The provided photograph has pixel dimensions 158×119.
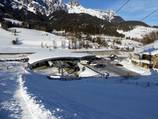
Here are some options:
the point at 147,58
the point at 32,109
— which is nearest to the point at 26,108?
the point at 32,109

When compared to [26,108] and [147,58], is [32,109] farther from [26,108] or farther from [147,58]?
[147,58]

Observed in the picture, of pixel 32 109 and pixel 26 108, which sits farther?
pixel 26 108

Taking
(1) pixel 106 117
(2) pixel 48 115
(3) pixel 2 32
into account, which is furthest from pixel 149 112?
(3) pixel 2 32

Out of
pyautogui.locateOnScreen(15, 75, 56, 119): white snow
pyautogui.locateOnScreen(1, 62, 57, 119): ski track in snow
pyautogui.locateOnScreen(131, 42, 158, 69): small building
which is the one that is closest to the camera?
pyautogui.locateOnScreen(15, 75, 56, 119): white snow

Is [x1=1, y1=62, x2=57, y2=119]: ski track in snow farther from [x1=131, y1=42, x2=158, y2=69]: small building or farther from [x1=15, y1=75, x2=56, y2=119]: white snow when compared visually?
[x1=131, y1=42, x2=158, y2=69]: small building

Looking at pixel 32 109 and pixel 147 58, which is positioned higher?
pixel 32 109

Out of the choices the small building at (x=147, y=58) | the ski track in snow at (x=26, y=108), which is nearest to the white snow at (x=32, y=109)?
the ski track in snow at (x=26, y=108)

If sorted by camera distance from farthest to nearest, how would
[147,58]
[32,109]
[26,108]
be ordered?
[147,58], [26,108], [32,109]

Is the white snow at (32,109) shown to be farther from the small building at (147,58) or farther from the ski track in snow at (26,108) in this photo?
the small building at (147,58)

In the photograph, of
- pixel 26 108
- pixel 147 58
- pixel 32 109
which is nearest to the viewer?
pixel 32 109

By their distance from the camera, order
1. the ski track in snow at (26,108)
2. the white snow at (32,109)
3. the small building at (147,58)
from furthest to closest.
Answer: the small building at (147,58) < the ski track in snow at (26,108) < the white snow at (32,109)

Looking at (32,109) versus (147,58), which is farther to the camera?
(147,58)

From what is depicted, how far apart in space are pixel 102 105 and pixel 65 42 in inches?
6169

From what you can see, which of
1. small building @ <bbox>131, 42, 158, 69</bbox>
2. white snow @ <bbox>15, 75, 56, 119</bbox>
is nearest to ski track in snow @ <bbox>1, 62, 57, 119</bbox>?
white snow @ <bbox>15, 75, 56, 119</bbox>
